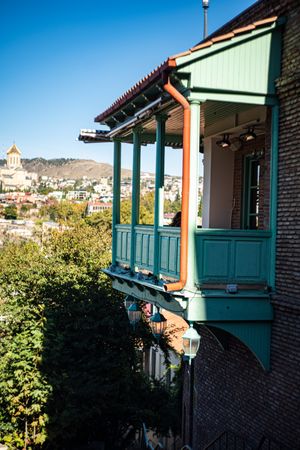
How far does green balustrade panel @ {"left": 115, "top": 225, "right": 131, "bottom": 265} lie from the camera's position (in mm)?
10734

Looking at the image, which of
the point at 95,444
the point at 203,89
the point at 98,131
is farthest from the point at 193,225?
the point at 95,444

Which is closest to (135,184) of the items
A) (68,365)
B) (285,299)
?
(285,299)

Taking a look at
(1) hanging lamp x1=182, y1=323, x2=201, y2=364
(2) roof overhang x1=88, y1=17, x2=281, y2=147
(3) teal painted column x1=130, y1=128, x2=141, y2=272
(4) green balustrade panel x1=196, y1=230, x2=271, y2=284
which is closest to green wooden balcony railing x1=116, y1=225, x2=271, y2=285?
(4) green balustrade panel x1=196, y1=230, x2=271, y2=284

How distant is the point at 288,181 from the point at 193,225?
1.34 m

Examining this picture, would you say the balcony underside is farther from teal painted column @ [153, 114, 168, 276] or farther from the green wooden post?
teal painted column @ [153, 114, 168, 276]

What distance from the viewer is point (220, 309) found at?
7.77m

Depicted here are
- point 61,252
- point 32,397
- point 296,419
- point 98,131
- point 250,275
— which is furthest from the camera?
point 61,252

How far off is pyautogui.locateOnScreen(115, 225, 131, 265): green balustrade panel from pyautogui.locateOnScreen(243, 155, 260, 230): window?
81.7 inches

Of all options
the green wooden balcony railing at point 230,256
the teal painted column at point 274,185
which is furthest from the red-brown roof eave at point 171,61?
the green wooden balcony railing at point 230,256

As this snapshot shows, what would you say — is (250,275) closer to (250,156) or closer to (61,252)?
(250,156)

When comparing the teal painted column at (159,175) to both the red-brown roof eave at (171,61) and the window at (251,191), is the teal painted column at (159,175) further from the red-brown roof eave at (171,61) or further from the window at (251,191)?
the window at (251,191)

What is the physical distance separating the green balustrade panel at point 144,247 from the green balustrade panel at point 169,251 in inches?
16.7

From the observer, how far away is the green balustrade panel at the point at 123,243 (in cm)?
1073

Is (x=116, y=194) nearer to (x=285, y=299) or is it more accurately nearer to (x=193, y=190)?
(x=193, y=190)
